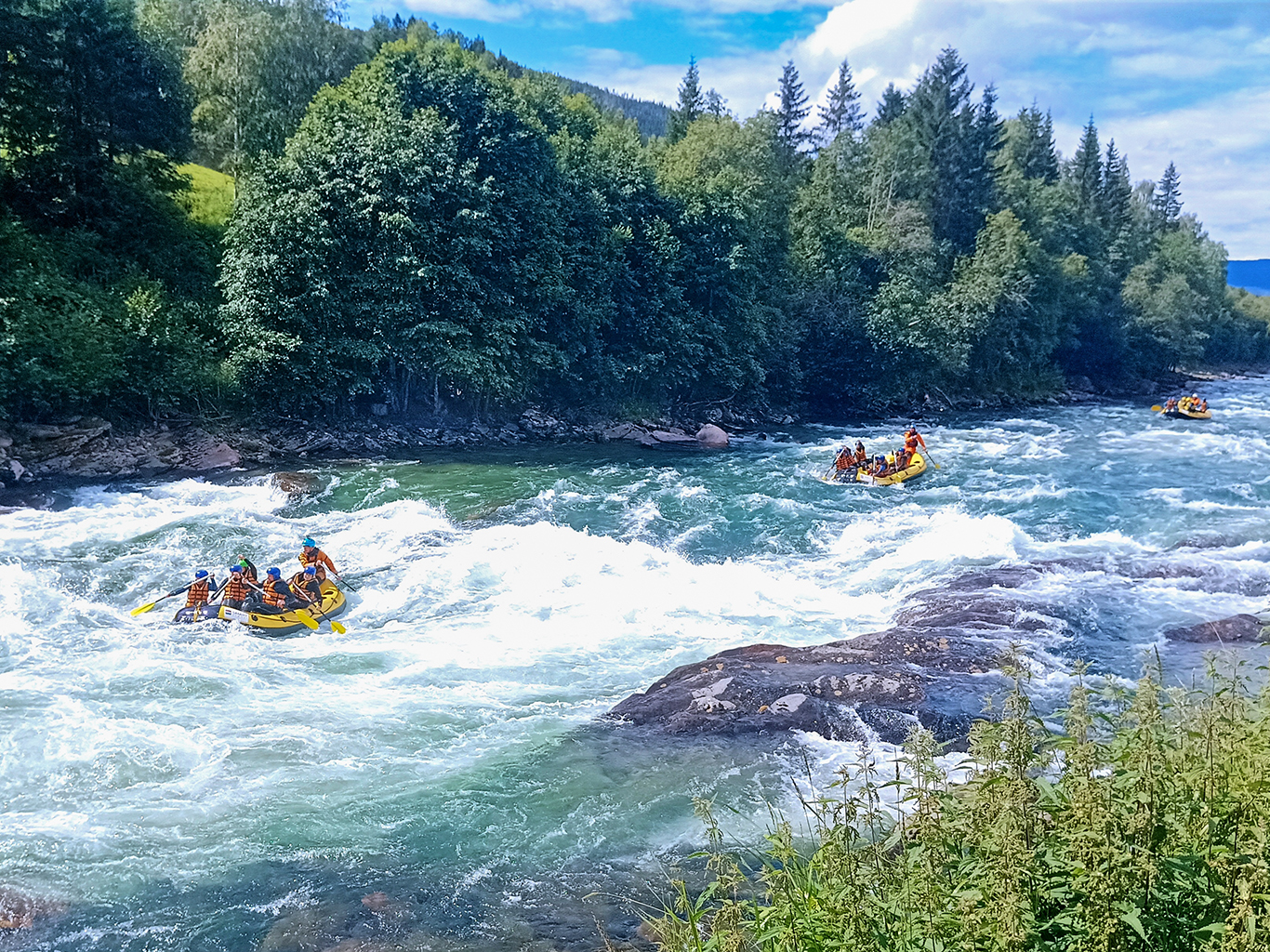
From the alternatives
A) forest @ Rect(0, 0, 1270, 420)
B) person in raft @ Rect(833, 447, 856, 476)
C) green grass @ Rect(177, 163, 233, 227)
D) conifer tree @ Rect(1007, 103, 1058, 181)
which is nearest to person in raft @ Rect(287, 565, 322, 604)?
forest @ Rect(0, 0, 1270, 420)

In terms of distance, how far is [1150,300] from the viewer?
2378 inches

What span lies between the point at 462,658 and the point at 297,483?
11740 mm

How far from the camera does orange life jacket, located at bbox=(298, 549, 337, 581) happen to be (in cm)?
1664

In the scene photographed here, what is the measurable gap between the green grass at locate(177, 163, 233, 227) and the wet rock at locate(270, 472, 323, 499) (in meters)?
10.00

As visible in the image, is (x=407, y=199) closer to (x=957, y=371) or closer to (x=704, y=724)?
(x=704, y=724)

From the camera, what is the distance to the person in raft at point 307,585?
52.5ft

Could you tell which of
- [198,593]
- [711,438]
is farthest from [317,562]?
[711,438]

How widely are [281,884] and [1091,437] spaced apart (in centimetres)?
3490

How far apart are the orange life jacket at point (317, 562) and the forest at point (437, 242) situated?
11265mm

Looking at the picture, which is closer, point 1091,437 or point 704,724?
point 704,724

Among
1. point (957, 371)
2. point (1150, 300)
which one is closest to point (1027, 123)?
point (1150, 300)

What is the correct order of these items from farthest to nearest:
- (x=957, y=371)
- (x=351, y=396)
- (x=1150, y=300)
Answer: (x=1150, y=300)
(x=957, y=371)
(x=351, y=396)

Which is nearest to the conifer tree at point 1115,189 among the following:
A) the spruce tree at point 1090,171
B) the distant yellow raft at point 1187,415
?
the spruce tree at point 1090,171

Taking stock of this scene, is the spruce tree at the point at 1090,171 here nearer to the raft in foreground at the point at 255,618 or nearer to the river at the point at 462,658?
the river at the point at 462,658
